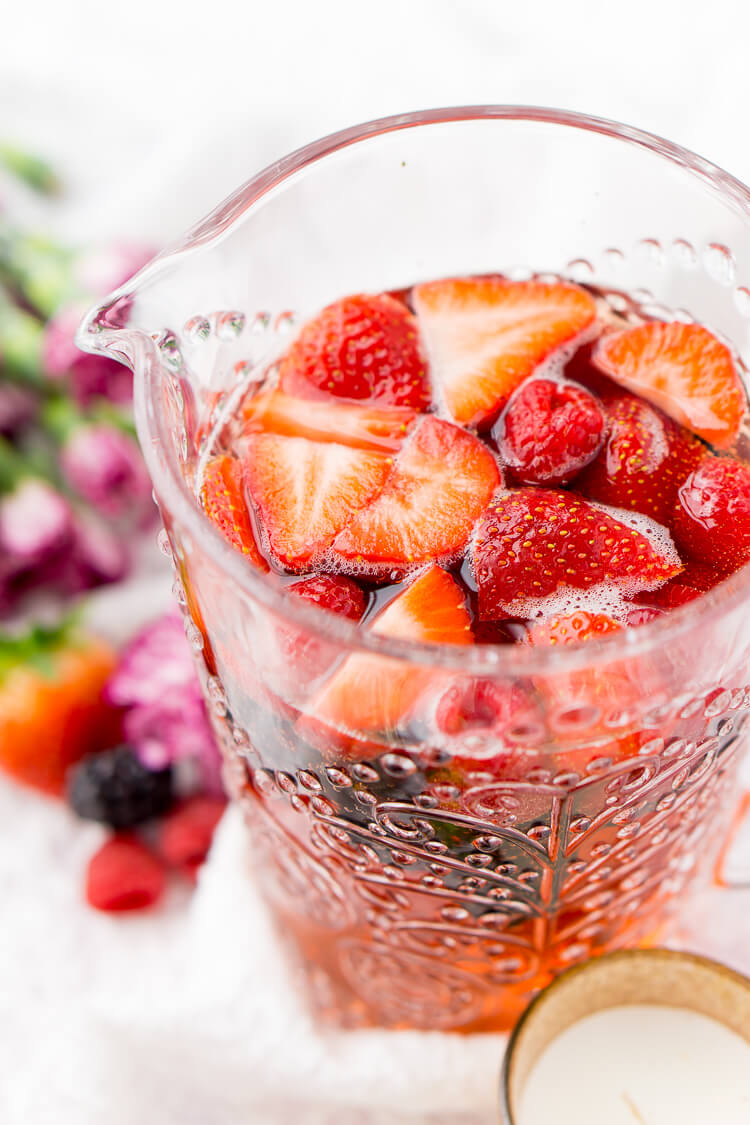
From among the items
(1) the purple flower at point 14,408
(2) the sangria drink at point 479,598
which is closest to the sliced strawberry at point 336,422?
(2) the sangria drink at point 479,598

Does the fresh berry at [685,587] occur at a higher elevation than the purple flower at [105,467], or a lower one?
higher

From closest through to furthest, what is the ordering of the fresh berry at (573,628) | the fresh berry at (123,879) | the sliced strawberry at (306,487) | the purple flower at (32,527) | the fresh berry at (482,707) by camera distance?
the fresh berry at (482,707) < the fresh berry at (573,628) < the sliced strawberry at (306,487) < the fresh berry at (123,879) < the purple flower at (32,527)

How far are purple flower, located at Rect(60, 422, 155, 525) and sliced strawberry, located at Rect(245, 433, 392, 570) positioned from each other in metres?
0.69

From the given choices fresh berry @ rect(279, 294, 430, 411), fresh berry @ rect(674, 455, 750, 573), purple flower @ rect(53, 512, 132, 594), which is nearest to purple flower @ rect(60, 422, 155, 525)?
purple flower @ rect(53, 512, 132, 594)

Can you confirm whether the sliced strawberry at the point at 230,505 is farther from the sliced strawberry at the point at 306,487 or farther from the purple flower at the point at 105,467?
the purple flower at the point at 105,467

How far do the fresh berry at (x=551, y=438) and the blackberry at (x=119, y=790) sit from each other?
69 cm

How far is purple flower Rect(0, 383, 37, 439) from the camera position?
5.95ft

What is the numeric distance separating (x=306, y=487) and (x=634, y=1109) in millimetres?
605

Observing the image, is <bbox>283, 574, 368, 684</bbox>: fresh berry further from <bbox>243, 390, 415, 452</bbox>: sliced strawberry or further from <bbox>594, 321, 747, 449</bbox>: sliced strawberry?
<bbox>594, 321, 747, 449</bbox>: sliced strawberry

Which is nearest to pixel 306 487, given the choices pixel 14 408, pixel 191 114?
pixel 14 408

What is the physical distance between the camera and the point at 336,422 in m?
1.06

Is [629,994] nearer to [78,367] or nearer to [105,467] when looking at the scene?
[105,467]

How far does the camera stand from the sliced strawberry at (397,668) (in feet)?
2.52

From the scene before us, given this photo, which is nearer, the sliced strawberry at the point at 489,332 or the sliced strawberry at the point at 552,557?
the sliced strawberry at the point at 552,557
